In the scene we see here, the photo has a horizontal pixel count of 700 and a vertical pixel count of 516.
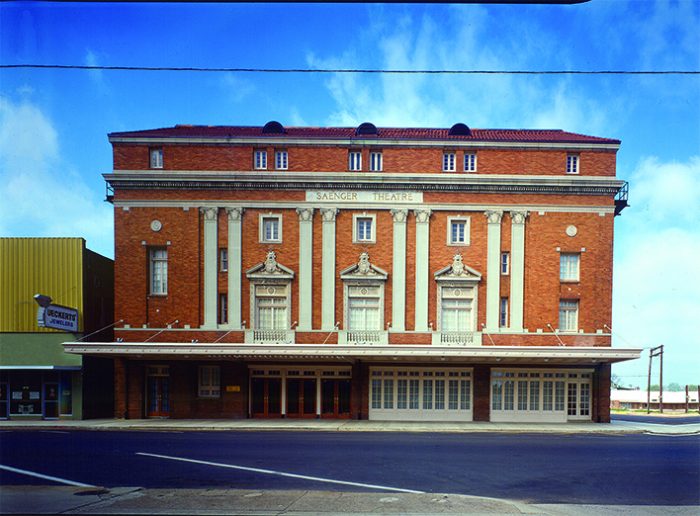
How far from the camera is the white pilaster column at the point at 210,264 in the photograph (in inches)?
928

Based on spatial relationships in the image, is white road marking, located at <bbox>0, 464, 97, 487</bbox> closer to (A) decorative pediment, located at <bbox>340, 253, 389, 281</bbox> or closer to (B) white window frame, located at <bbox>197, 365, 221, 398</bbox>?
(B) white window frame, located at <bbox>197, 365, 221, 398</bbox>

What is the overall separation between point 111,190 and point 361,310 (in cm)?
1290

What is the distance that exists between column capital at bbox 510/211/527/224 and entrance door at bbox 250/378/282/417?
13.0m

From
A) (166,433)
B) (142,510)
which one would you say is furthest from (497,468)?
(166,433)

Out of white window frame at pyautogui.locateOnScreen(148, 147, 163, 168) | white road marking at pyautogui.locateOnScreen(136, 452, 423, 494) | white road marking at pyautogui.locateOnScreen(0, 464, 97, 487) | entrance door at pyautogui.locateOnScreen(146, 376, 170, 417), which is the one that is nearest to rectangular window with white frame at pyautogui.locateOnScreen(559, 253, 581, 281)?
white road marking at pyautogui.locateOnScreen(136, 452, 423, 494)

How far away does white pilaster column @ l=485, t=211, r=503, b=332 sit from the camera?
23.4 meters

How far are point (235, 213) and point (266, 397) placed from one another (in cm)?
860

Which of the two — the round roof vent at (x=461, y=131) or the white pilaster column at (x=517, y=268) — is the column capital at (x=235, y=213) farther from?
the white pilaster column at (x=517, y=268)

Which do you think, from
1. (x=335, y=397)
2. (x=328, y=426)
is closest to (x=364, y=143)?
(x=335, y=397)

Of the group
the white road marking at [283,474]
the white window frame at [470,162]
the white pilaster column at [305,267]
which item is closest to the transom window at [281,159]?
the white pilaster column at [305,267]

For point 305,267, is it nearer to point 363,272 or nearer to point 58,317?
point 363,272

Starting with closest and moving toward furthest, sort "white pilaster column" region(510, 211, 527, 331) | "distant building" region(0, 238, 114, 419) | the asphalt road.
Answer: the asphalt road → "distant building" region(0, 238, 114, 419) → "white pilaster column" region(510, 211, 527, 331)

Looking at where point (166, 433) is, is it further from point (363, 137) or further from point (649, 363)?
point (649, 363)

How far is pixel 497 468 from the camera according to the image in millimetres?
11500
